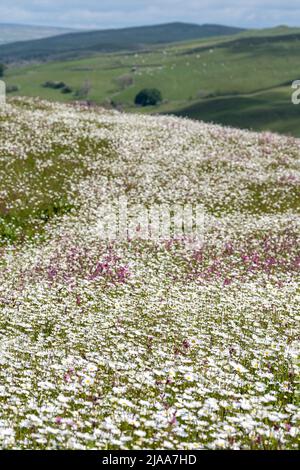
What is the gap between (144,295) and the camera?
17.5 m

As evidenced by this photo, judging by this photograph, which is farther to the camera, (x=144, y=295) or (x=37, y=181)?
(x=37, y=181)

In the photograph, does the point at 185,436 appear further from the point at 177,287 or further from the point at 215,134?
the point at 215,134

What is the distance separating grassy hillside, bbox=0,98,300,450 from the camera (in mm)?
8344

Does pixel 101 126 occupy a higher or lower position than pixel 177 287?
higher

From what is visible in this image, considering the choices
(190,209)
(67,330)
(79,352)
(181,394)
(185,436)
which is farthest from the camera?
(190,209)

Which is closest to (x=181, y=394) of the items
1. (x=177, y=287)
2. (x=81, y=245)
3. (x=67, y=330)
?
(x=67, y=330)

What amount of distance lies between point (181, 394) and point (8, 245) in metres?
16.6

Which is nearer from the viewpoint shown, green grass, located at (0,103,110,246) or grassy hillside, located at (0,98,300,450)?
grassy hillside, located at (0,98,300,450)

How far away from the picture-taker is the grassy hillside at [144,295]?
8344 millimetres

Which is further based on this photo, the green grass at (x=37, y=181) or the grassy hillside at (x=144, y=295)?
the green grass at (x=37, y=181)

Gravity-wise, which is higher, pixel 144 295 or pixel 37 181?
pixel 37 181

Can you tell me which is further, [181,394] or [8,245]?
[8,245]
